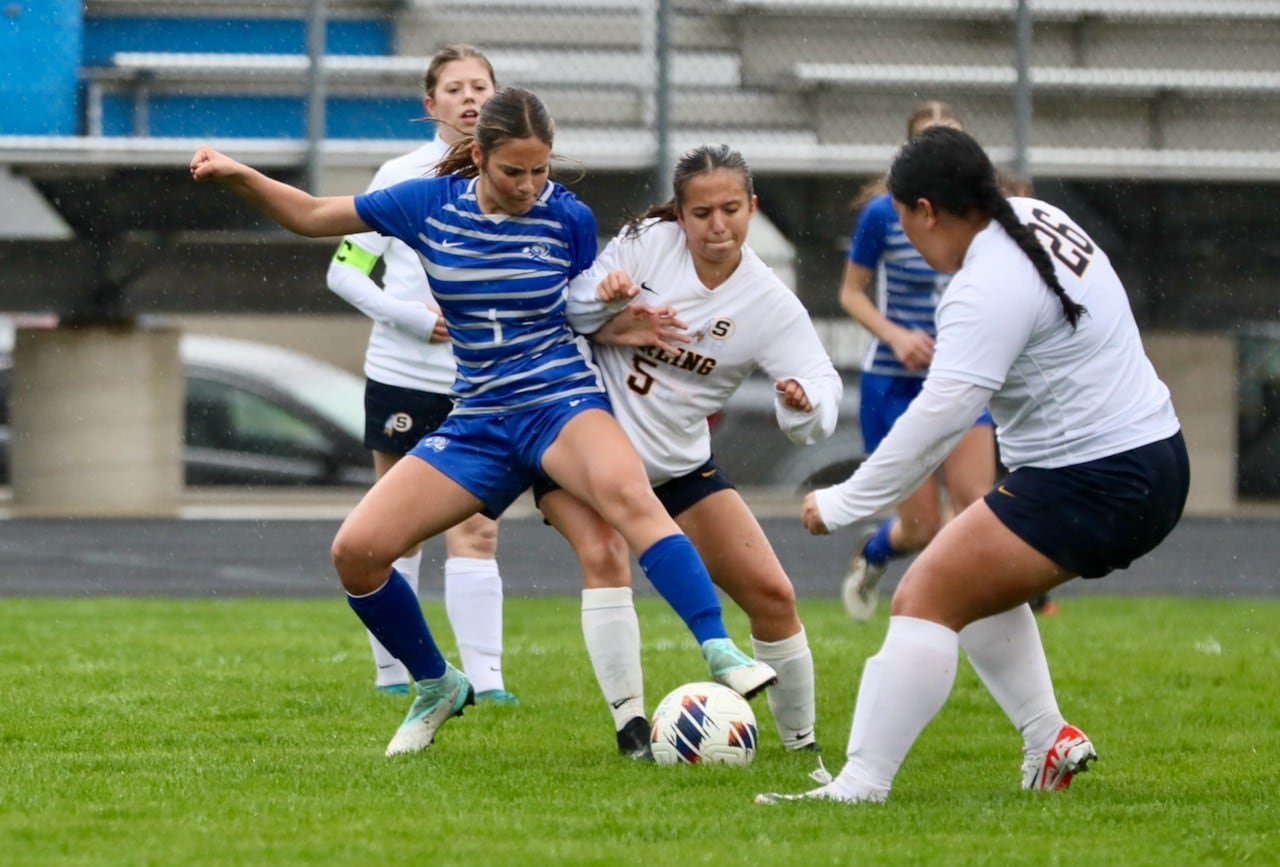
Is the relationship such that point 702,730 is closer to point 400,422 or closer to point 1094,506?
point 1094,506

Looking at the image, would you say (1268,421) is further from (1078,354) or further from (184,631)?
(1078,354)

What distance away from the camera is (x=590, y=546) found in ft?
17.5

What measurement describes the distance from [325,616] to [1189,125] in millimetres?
6691

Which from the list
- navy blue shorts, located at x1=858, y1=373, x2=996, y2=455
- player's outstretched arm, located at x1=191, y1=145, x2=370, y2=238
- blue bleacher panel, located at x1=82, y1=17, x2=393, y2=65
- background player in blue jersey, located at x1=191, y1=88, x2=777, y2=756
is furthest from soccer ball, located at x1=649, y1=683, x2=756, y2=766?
blue bleacher panel, located at x1=82, y1=17, x2=393, y2=65

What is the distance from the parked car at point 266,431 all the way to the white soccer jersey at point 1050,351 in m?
10.7

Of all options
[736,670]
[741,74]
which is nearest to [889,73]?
[741,74]

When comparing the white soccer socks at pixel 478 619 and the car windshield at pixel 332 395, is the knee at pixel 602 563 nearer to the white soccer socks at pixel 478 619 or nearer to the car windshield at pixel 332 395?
the white soccer socks at pixel 478 619

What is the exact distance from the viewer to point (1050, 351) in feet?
14.5

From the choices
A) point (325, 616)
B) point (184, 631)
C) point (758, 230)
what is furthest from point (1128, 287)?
point (184, 631)

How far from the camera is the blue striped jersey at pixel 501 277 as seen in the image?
5250 millimetres

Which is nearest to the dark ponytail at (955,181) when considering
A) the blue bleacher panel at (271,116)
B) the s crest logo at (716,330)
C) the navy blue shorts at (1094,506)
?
the navy blue shorts at (1094,506)

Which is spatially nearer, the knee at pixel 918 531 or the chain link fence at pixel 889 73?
the knee at pixel 918 531

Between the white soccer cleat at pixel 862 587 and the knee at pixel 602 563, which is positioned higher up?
the knee at pixel 602 563

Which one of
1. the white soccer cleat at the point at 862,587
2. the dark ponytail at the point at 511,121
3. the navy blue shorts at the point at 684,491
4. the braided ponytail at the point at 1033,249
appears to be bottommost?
the white soccer cleat at the point at 862,587
